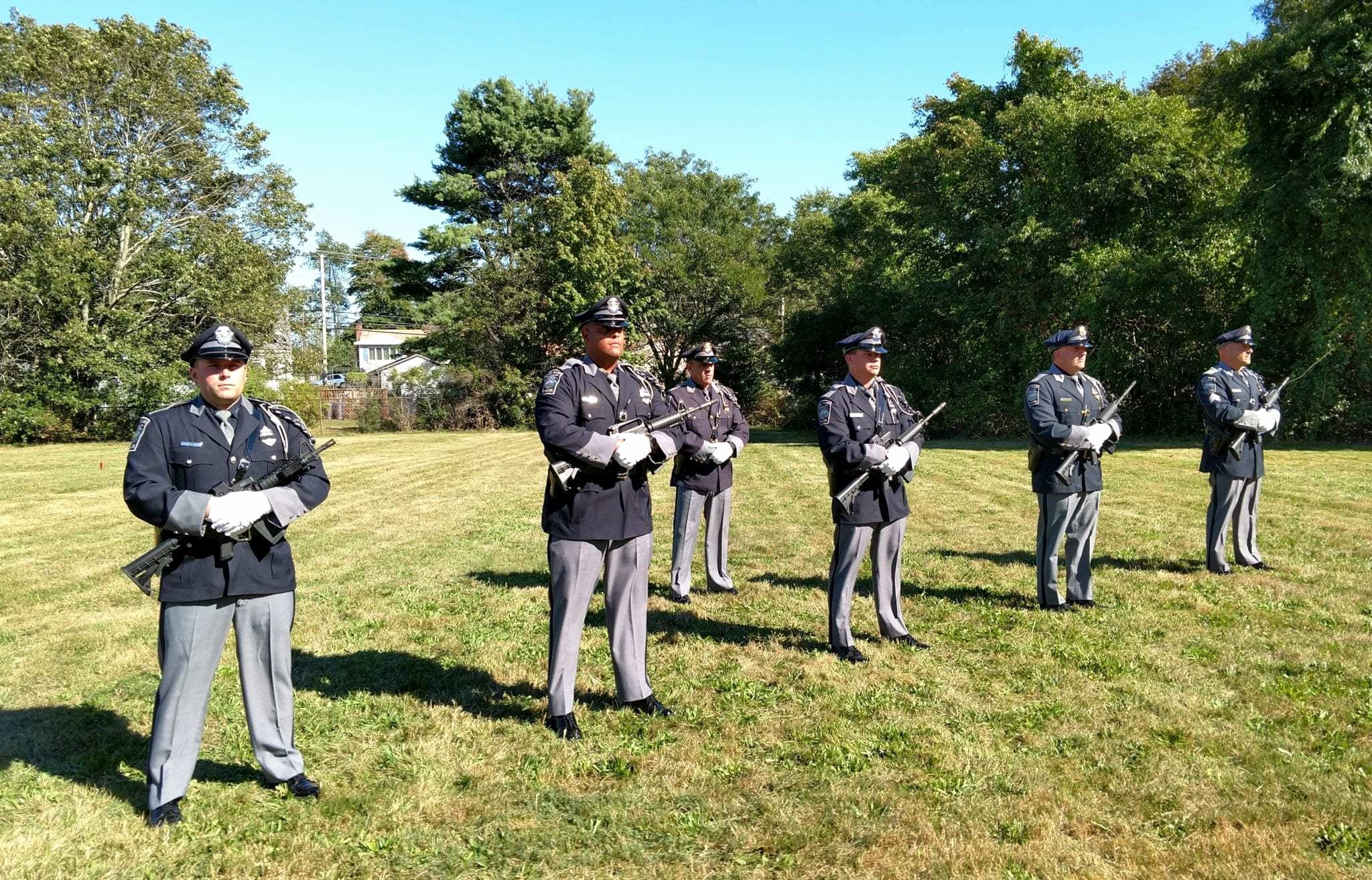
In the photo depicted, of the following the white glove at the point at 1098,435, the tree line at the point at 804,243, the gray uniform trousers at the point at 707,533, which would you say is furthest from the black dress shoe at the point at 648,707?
the tree line at the point at 804,243

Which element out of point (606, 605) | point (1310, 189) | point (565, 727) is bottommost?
point (565, 727)

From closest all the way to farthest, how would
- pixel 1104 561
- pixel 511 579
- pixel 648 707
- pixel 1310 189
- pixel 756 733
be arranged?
pixel 756 733 → pixel 648 707 → pixel 511 579 → pixel 1104 561 → pixel 1310 189

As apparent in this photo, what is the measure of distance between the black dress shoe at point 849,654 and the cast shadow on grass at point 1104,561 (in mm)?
3801

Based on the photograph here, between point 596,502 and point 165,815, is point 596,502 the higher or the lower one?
the higher one

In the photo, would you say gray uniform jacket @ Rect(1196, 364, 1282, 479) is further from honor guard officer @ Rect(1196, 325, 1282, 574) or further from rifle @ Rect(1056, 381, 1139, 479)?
rifle @ Rect(1056, 381, 1139, 479)

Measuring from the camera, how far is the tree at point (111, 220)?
29.3 metres

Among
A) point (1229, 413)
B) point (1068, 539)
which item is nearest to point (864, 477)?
point (1068, 539)

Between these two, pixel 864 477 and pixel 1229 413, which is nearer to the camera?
pixel 864 477

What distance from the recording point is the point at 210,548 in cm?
397

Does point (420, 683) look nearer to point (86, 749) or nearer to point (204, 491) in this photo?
point (86, 749)

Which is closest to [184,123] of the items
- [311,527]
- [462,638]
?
[311,527]

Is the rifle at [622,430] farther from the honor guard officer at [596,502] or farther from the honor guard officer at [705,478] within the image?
the honor guard officer at [705,478]

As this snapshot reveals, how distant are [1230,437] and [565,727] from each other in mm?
7288

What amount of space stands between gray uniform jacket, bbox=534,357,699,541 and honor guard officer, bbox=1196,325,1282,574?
6.41 meters
